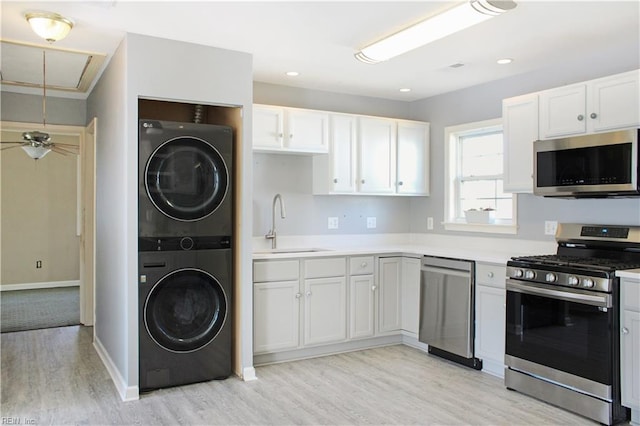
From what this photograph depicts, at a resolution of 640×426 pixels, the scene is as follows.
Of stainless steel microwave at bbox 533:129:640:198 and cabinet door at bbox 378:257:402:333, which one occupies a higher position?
stainless steel microwave at bbox 533:129:640:198

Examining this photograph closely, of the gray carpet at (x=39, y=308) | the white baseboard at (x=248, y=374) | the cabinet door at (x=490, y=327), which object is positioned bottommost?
the gray carpet at (x=39, y=308)

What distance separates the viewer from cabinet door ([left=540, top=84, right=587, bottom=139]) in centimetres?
351

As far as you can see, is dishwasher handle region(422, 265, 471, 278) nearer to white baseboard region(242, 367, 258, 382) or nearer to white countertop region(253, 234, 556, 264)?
white countertop region(253, 234, 556, 264)

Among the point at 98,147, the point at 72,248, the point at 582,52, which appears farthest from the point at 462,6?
the point at 72,248

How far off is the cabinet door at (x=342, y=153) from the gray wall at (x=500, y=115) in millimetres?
956

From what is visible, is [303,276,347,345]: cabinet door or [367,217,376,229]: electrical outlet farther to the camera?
[367,217,376,229]: electrical outlet

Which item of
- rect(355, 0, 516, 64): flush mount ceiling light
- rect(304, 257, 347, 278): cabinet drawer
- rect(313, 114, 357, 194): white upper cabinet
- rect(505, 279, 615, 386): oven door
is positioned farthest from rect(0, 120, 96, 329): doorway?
rect(505, 279, 615, 386): oven door

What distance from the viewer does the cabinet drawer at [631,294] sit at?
9.62 feet

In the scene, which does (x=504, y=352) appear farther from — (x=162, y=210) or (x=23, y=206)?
(x=23, y=206)

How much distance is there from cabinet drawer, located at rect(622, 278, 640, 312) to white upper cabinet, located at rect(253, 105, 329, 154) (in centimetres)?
258

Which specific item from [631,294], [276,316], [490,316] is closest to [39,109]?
[276,316]

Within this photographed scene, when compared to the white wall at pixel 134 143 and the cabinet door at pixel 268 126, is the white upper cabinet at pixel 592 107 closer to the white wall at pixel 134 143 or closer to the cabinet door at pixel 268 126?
the cabinet door at pixel 268 126

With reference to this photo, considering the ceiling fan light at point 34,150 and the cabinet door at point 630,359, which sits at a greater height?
the ceiling fan light at point 34,150

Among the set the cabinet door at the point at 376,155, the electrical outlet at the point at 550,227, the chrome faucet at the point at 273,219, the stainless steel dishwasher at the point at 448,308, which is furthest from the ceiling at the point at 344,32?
the stainless steel dishwasher at the point at 448,308
